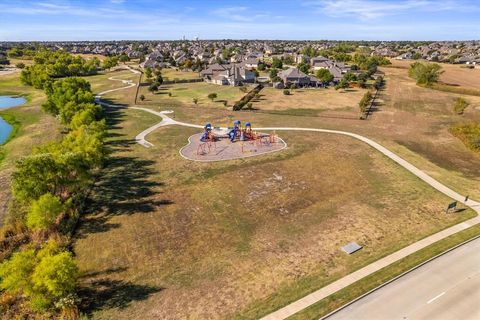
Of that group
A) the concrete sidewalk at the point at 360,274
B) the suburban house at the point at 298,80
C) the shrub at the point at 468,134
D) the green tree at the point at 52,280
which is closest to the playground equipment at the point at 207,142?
the green tree at the point at 52,280

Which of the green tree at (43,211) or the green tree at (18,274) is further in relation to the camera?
the green tree at (43,211)

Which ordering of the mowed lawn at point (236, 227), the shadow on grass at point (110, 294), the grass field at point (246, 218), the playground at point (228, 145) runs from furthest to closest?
the playground at point (228, 145) < the grass field at point (246, 218) < the mowed lawn at point (236, 227) < the shadow on grass at point (110, 294)

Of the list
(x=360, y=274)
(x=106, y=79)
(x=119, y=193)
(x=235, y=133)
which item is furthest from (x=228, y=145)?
(x=106, y=79)

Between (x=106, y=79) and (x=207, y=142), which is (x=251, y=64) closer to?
(x=106, y=79)

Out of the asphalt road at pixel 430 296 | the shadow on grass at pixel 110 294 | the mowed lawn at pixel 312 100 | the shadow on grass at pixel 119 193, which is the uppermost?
the mowed lawn at pixel 312 100

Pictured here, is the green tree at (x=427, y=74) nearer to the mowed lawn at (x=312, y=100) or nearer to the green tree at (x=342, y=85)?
the mowed lawn at (x=312, y=100)

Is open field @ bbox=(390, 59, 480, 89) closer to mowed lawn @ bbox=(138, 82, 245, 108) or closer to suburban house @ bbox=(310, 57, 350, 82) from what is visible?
suburban house @ bbox=(310, 57, 350, 82)

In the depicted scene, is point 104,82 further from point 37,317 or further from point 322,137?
point 37,317
